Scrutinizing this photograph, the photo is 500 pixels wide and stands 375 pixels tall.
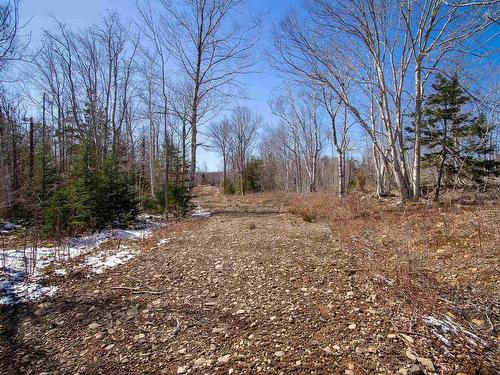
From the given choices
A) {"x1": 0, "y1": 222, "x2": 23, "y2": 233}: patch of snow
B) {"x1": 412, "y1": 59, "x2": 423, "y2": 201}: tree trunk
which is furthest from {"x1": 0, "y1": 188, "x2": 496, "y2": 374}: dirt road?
{"x1": 412, "y1": 59, "x2": 423, "y2": 201}: tree trunk

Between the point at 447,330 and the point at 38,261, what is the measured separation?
6.33 metres

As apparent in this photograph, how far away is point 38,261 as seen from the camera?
196 inches

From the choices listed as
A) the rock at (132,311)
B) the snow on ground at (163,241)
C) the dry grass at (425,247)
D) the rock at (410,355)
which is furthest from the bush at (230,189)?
the rock at (410,355)

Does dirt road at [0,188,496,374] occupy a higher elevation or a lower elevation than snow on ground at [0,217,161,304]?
lower

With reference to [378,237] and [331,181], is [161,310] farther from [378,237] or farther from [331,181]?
[331,181]

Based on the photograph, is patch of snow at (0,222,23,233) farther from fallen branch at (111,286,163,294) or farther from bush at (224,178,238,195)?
bush at (224,178,238,195)

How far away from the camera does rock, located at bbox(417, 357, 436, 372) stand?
212cm

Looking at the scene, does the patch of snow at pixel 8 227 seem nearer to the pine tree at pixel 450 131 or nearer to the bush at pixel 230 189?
the pine tree at pixel 450 131

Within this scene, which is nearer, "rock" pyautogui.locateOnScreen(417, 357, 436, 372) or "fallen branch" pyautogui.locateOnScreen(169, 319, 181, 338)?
"rock" pyautogui.locateOnScreen(417, 357, 436, 372)

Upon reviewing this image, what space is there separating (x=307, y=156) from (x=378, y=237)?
22669mm

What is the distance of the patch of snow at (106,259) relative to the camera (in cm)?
479

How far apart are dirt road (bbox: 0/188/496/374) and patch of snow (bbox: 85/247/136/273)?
0.77ft

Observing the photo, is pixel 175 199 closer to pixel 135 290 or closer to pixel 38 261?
pixel 38 261

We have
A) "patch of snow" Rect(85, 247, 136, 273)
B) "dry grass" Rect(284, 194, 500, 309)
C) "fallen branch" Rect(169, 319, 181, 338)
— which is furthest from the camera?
"patch of snow" Rect(85, 247, 136, 273)
